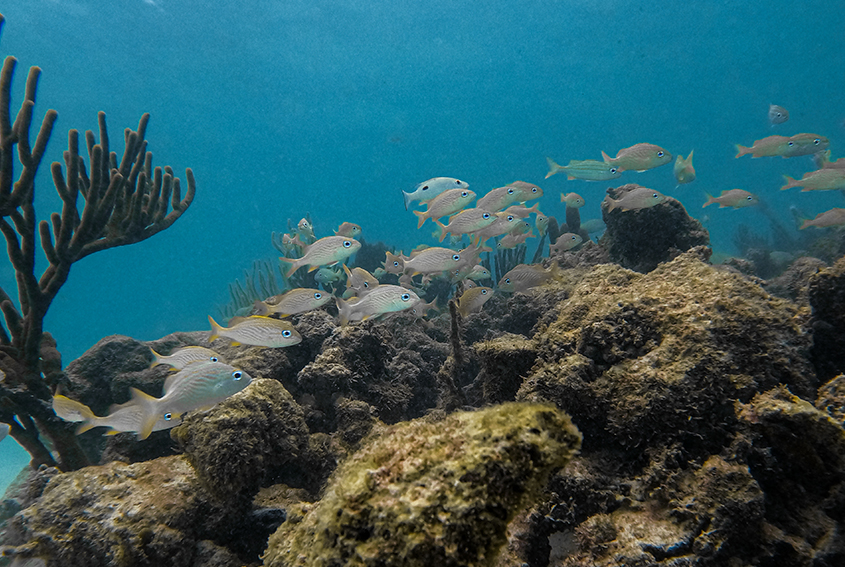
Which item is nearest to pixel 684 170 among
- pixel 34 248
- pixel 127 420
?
pixel 127 420

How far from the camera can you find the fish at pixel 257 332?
368 centimetres

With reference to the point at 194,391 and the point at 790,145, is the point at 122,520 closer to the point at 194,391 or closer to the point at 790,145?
the point at 194,391

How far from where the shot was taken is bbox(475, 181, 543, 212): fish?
638 centimetres

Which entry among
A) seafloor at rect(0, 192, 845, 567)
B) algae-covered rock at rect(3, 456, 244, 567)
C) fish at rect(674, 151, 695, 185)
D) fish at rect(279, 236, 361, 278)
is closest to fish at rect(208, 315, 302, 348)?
seafloor at rect(0, 192, 845, 567)

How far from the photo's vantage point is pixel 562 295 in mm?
5477

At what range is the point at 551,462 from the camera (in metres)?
1.13

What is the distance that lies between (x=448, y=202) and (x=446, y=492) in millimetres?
5076

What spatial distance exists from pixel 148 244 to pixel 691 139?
12857cm

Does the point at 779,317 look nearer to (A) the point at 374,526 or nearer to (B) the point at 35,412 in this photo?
(A) the point at 374,526

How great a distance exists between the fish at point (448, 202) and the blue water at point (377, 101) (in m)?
39.7

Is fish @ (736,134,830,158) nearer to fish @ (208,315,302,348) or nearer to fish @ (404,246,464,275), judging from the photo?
fish @ (404,246,464,275)

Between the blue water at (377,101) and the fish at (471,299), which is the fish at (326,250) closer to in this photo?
the fish at (471,299)

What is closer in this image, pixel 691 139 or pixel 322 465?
pixel 322 465

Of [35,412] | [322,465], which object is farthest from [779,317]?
[35,412]
